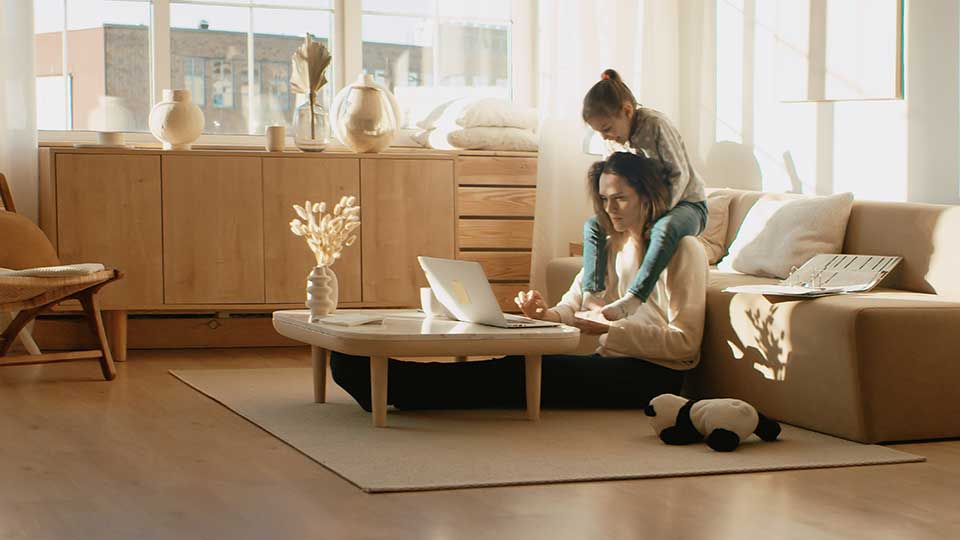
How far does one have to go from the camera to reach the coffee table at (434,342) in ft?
11.7

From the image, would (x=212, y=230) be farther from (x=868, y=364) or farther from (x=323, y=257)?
(x=868, y=364)

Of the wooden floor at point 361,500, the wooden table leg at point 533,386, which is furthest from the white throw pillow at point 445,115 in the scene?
the wooden floor at point 361,500

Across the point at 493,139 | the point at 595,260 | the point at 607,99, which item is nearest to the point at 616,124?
the point at 607,99

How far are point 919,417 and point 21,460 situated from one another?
226 cm

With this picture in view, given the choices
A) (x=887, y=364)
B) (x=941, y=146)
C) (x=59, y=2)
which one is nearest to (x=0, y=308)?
(x=59, y=2)

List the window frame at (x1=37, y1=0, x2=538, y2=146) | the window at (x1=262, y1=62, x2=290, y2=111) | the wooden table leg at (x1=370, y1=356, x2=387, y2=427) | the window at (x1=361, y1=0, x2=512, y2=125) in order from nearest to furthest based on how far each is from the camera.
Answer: the wooden table leg at (x1=370, y1=356, x2=387, y2=427) → the window frame at (x1=37, y1=0, x2=538, y2=146) → the window at (x1=262, y1=62, x2=290, y2=111) → the window at (x1=361, y1=0, x2=512, y2=125)

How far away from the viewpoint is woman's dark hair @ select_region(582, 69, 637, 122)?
434 cm

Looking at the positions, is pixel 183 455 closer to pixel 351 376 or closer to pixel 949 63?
pixel 351 376

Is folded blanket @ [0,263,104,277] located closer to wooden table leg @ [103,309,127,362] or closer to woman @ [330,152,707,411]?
wooden table leg @ [103,309,127,362]

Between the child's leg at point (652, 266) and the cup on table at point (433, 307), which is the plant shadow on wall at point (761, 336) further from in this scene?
the cup on table at point (433, 307)

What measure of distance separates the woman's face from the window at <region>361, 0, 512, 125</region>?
2336 millimetres

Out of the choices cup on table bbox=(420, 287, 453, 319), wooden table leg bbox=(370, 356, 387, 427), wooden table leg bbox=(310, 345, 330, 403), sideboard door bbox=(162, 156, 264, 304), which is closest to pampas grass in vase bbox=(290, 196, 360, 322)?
wooden table leg bbox=(310, 345, 330, 403)

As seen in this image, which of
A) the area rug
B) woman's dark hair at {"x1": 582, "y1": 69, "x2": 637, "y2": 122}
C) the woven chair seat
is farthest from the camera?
the woven chair seat

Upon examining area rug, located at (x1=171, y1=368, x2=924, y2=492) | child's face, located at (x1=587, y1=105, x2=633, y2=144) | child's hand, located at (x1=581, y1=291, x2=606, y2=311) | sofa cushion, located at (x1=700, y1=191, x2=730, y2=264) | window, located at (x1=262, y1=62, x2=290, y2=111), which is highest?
window, located at (x1=262, y1=62, x2=290, y2=111)
